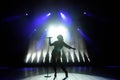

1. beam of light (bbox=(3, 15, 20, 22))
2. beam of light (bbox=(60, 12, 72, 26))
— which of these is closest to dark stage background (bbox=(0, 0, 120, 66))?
beam of light (bbox=(3, 15, 20, 22))

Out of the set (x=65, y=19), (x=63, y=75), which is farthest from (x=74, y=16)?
(x=63, y=75)

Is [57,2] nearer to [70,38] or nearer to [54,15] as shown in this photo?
[54,15]

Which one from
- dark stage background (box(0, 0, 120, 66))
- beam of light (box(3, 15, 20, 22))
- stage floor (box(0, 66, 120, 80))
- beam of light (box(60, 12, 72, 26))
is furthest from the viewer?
beam of light (box(60, 12, 72, 26))

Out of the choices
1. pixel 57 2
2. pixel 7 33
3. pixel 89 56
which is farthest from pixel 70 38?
pixel 7 33

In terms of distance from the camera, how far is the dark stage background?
39.2ft

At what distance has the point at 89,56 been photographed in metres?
13.8

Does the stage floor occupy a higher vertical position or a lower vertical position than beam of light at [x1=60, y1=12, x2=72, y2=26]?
lower

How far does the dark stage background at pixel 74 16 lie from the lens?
1194cm

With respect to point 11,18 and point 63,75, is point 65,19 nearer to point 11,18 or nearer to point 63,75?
point 11,18

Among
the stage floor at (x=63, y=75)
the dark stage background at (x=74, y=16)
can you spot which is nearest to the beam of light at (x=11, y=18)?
the dark stage background at (x=74, y=16)

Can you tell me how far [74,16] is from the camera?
13711 mm

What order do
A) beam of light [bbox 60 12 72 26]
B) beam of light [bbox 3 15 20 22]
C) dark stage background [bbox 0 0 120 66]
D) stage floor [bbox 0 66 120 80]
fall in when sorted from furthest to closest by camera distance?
beam of light [bbox 60 12 72 26]
beam of light [bbox 3 15 20 22]
dark stage background [bbox 0 0 120 66]
stage floor [bbox 0 66 120 80]

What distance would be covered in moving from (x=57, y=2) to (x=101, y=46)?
442 centimetres

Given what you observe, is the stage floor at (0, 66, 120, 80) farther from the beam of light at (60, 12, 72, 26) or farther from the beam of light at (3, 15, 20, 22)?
the beam of light at (60, 12, 72, 26)
